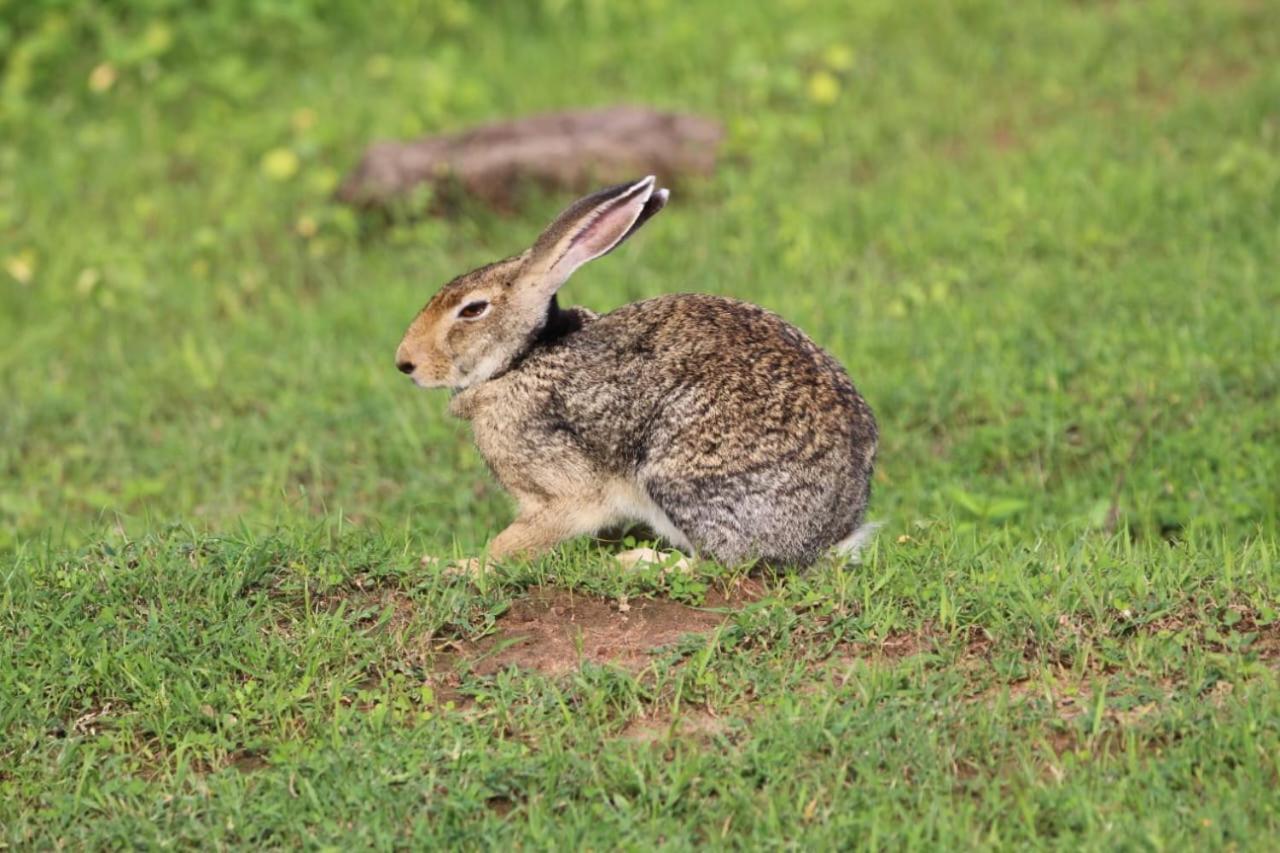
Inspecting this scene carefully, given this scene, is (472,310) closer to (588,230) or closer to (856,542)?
(588,230)

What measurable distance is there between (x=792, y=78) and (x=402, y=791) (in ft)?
25.3

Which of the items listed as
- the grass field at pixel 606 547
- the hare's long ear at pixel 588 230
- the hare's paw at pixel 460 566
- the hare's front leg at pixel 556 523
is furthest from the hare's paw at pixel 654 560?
the hare's long ear at pixel 588 230

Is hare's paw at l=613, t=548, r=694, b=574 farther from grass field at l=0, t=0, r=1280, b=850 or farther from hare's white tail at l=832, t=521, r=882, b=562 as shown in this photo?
hare's white tail at l=832, t=521, r=882, b=562

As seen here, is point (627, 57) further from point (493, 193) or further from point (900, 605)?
point (900, 605)

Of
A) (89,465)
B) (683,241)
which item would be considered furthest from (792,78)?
(89,465)

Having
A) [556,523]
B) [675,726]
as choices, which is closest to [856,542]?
[556,523]

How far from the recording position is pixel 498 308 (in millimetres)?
6094

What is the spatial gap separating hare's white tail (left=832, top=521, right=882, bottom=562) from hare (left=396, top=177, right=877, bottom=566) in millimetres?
11

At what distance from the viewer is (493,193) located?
10.7 m

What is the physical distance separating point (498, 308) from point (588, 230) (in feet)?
1.39

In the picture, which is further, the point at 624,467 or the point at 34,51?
the point at 34,51

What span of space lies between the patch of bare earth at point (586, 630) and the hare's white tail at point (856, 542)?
1.12ft

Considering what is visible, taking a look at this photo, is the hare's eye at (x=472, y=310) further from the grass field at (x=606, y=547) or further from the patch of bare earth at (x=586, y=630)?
the patch of bare earth at (x=586, y=630)

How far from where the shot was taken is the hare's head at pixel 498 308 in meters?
6.01
